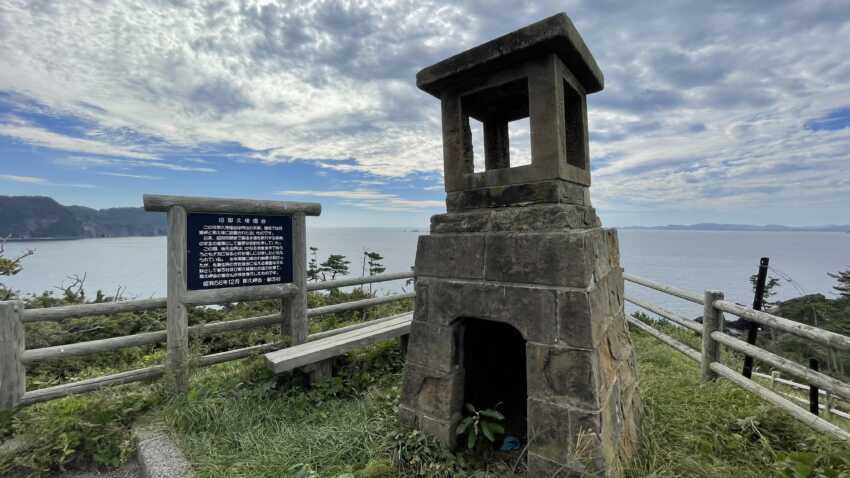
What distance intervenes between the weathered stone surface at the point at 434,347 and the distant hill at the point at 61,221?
7.26m

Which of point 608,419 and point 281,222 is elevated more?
point 281,222

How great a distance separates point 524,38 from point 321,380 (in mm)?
3618

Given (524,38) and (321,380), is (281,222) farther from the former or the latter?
(524,38)

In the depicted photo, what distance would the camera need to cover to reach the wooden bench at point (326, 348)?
340 centimetres

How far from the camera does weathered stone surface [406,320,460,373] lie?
2.62m

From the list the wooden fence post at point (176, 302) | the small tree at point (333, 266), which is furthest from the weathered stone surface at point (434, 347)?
the small tree at point (333, 266)

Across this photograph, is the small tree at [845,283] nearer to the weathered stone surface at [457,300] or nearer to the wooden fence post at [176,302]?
the weathered stone surface at [457,300]

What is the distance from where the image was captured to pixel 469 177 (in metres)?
2.79

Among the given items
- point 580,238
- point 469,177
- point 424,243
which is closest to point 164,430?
point 424,243

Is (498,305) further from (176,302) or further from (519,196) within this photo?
(176,302)

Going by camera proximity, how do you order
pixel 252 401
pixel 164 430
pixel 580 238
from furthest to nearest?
pixel 252 401, pixel 164 430, pixel 580 238

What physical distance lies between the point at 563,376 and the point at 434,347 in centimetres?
93

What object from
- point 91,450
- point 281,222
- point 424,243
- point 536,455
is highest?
point 281,222

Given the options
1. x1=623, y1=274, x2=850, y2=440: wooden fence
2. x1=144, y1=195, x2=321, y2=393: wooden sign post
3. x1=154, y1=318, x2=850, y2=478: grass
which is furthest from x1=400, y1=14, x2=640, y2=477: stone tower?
x1=144, y1=195, x2=321, y2=393: wooden sign post
